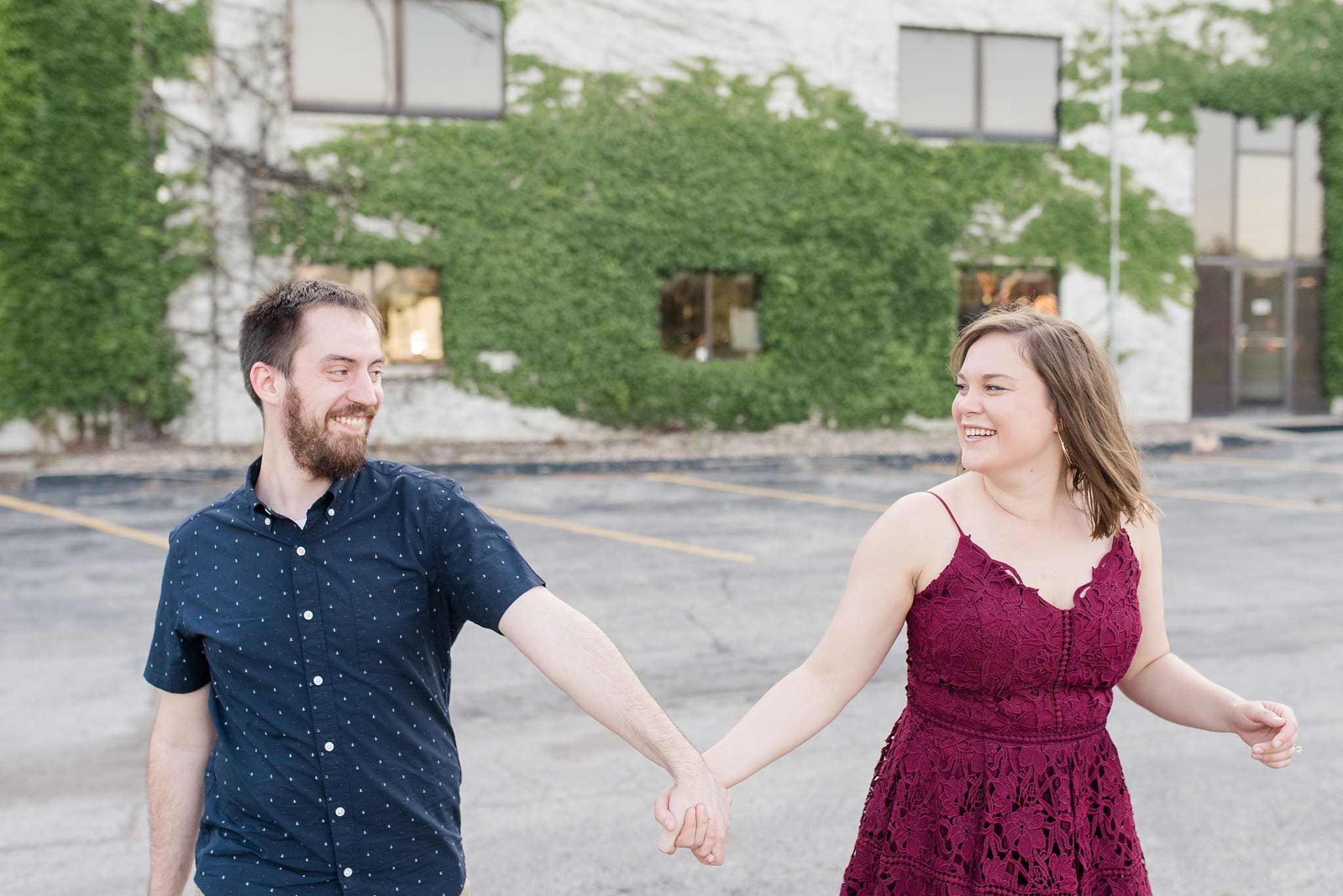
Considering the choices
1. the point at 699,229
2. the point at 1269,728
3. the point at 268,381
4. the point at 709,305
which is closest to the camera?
the point at 268,381

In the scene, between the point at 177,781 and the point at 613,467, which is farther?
the point at 613,467

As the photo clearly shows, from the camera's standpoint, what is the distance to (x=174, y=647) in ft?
7.39

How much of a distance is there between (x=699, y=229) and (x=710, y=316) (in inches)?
54.3

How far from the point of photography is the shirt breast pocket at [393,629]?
2.20 metres

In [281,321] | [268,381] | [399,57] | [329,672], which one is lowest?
[329,672]

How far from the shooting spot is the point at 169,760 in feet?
7.57

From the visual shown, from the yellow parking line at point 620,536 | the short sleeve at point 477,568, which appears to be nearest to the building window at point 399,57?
the yellow parking line at point 620,536

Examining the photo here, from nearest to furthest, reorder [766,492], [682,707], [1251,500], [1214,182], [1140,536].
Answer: [1140,536] < [682,707] < [1251,500] < [766,492] < [1214,182]

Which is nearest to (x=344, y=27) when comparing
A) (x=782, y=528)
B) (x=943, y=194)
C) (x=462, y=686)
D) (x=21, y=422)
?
(x=21, y=422)

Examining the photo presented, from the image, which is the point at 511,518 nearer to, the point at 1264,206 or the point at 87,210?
the point at 87,210

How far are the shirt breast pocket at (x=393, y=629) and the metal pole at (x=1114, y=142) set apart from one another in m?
18.4

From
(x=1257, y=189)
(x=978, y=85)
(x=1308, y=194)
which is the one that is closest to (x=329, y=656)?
(x=978, y=85)

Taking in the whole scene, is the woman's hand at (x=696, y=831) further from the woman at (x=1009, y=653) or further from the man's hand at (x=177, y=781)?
the man's hand at (x=177, y=781)

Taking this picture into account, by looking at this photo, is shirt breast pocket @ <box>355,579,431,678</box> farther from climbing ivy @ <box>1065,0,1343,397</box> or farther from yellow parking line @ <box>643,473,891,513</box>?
climbing ivy @ <box>1065,0,1343,397</box>
